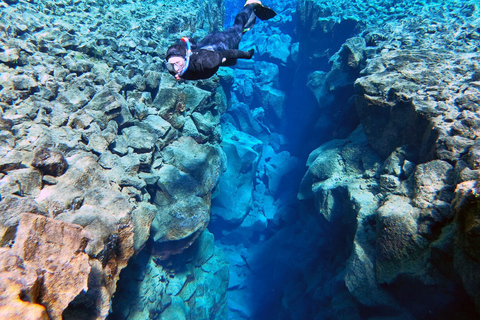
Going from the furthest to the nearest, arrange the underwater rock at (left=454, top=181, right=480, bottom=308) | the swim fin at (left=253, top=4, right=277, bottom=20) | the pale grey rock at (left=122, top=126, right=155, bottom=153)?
the pale grey rock at (left=122, top=126, right=155, bottom=153), the swim fin at (left=253, top=4, right=277, bottom=20), the underwater rock at (left=454, top=181, right=480, bottom=308)

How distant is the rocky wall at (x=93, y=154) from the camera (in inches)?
72.6

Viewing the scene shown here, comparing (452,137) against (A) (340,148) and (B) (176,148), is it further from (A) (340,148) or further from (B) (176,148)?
(B) (176,148)

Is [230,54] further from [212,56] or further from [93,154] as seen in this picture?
[93,154]

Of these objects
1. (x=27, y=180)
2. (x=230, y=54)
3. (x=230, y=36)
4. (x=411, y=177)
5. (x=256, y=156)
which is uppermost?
(x=230, y=36)

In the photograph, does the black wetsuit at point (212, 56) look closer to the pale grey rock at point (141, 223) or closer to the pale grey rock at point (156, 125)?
the pale grey rock at point (156, 125)

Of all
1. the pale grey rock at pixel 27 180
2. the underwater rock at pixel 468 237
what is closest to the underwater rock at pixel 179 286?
the pale grey rock at pixel 27 180

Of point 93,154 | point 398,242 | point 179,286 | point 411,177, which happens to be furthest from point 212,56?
point 179,286

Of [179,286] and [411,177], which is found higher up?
[411,177]

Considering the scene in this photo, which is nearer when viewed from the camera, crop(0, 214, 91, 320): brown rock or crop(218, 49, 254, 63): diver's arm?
crop(0, 214, 91, 320): brown rock

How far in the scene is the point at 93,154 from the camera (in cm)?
363

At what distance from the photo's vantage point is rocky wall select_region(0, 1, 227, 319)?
1.84 metres

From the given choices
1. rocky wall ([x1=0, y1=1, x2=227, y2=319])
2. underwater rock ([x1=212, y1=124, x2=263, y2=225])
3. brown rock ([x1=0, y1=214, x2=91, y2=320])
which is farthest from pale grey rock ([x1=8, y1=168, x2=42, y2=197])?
underwater rock ([x1=212, y1=124, x2=263, y2=225])

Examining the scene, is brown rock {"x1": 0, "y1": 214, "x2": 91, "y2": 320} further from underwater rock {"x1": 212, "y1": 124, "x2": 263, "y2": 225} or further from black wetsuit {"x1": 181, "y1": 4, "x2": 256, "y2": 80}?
underwater rock {"x1": 212, "y1": 124, "x2": 263, "y2": 225}

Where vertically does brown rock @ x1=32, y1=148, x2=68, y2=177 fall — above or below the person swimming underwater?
below
